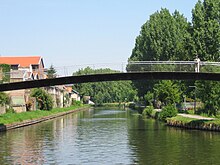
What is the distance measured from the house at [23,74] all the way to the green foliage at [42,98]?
3.67 meters

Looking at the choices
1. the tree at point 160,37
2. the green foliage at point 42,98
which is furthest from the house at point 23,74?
the tree at point 160,37

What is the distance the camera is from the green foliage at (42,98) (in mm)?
83875

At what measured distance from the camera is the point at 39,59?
103m

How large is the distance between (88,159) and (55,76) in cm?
1490

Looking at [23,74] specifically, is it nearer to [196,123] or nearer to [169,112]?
[196,123]

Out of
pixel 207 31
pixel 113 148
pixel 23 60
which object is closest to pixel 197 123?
pixel 113 148

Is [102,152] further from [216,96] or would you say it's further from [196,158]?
[216,96]

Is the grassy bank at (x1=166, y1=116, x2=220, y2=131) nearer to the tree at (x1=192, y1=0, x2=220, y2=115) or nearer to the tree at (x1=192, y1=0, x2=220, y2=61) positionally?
the tree at (x1=192, y1=0, x2=220, y2=115)

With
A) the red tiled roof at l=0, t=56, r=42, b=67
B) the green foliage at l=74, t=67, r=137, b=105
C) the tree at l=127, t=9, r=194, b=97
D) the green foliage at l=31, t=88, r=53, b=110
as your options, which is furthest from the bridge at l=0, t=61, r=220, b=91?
the green foliage at l=74, t=67, r=137, b=105

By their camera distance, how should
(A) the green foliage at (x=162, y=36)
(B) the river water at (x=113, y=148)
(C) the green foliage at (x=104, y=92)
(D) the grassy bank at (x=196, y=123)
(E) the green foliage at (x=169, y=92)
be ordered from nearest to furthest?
(B) the river water at (x=113, y=148), (D) the grassy bank at (x=196, y=123), (E) the green foliage at (x=169, y=92), (A) the green foliage at (x=162, y=36), (C) the green foliage at (x=104, y=92)

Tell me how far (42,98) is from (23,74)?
1564 inches

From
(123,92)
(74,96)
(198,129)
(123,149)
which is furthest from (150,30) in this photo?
(123,92)

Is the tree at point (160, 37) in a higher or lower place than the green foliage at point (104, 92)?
higher

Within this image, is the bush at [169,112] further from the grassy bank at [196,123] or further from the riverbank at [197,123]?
the grassy bank at [196,123]
